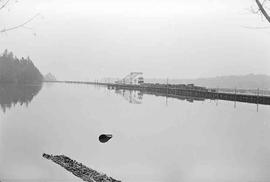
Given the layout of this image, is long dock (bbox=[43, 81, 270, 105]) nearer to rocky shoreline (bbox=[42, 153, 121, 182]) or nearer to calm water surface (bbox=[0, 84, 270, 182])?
calm water surface (bbox=[0, 84, 270, 182])

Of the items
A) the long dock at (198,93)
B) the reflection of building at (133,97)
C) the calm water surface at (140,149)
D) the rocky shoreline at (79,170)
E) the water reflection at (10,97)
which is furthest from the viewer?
the reflection of building at (133,97)

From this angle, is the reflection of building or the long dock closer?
the long dock

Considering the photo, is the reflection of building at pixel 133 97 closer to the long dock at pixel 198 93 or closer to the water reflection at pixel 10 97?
the long dock at pixel 198 93

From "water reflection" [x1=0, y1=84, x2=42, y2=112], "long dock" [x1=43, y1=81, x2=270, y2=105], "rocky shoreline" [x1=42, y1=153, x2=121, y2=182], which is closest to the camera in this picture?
"rocky shoreline" [x1=42, y1=153, x2=121, y2=182]

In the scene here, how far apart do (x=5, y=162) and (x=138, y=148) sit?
2013 mm

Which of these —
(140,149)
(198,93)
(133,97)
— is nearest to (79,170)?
(140,149)

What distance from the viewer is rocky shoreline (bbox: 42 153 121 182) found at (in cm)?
362

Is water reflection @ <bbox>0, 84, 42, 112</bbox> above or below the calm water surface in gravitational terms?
above

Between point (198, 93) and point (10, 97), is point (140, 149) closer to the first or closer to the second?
point (10, 97)

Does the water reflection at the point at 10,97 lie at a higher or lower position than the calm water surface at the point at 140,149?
higher

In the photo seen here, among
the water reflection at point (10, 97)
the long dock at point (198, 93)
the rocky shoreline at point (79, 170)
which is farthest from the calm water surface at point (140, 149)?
the long dock at point (198, 93)

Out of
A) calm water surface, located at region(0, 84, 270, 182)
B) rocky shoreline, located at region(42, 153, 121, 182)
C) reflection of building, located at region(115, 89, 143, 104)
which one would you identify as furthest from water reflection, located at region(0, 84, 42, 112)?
rocky shoreline, located at region(42, 153, 121, 182)

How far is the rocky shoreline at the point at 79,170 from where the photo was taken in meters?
3.62

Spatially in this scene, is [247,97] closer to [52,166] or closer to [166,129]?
[166,129]
